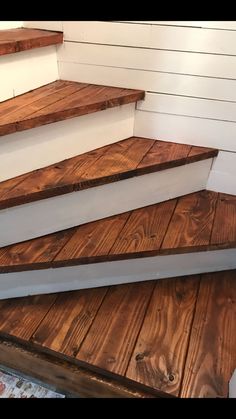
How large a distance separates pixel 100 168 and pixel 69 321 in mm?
507

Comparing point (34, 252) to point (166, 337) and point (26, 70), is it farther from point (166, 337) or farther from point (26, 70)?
point (26, 70)

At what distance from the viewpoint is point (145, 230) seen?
1.08 meters

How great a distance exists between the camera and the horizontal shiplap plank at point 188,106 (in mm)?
1170

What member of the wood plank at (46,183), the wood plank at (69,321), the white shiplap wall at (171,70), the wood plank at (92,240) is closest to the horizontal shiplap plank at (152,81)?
the white shiplap wall at (171,70)

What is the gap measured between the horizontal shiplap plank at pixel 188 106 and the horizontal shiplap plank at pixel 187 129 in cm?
2

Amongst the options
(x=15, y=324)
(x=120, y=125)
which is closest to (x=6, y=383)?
(x=15, y=324)

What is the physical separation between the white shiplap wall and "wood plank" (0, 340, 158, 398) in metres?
0.85

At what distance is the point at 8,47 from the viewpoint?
100cm

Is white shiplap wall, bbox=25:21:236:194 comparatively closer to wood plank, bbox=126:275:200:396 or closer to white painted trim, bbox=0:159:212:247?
white painted trim, bbox=0:159:212:247

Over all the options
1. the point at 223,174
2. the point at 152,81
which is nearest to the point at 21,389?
the point at 223,174

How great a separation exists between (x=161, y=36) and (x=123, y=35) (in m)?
0.14

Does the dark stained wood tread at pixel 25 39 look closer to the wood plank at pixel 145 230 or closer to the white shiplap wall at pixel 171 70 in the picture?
the white shiplap wall at pixel 171 70

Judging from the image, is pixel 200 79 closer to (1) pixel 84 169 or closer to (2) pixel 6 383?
(1) pixel 84 169

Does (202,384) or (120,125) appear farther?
(120,125)
